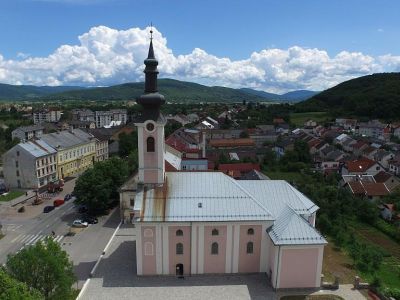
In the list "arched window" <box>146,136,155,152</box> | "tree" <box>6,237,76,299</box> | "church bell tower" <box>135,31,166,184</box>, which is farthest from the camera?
"arched window" <box>146,136,155,152</box>

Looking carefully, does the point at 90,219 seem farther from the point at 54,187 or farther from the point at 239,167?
the point at 239,167

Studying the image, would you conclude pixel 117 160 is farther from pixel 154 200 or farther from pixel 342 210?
pixel 342 210

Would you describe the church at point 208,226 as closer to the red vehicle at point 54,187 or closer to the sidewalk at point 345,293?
the sidewalk at point 345,293

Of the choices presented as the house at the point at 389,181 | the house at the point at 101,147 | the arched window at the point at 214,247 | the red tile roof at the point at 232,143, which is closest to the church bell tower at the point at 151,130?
the arched window at the point at 214,247

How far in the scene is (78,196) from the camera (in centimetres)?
4884

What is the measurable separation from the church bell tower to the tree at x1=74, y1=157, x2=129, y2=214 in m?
16.4

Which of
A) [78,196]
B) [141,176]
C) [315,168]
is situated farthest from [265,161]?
[141,176]

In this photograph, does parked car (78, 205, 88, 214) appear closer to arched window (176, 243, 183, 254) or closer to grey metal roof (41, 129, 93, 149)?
grey metal roof (41, 129, 93, 149)

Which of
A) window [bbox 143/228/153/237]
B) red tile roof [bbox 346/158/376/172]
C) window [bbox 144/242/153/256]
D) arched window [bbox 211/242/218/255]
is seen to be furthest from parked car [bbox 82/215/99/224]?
red tile roof [bbox 346/158/376/172]

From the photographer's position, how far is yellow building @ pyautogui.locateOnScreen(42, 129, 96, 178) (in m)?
72.4

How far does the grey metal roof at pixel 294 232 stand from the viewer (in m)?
29.6

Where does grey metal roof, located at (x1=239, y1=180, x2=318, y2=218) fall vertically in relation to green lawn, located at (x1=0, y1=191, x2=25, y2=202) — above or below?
above

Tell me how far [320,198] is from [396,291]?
73.2 ft

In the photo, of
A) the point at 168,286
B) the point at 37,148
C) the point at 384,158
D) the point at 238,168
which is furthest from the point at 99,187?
the point at 384,158
